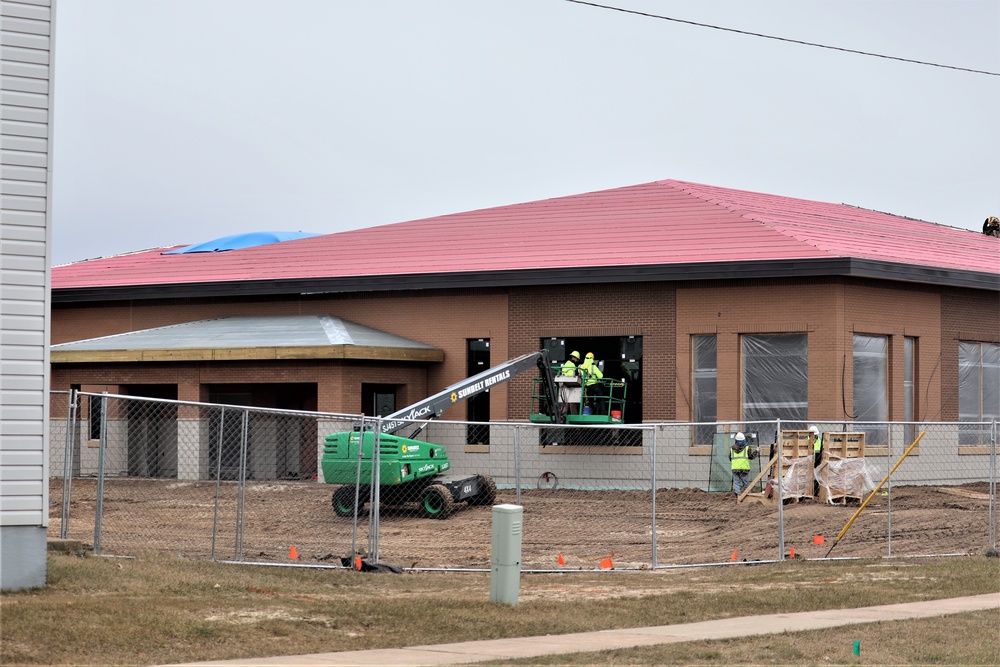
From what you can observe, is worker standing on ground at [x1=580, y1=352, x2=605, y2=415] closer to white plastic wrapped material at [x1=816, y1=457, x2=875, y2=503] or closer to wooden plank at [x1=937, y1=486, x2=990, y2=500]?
white plastic wrapped material at [x1=816, y1=457, x2=875, y2=503]

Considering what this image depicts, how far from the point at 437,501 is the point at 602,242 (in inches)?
464

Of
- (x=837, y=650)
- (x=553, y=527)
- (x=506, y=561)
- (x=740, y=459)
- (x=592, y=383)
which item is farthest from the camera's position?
(x=592, y=383)

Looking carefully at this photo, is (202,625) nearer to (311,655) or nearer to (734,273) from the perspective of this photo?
(311,655)

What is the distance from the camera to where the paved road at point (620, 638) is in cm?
1103

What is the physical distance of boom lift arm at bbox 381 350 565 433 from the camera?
28.3m

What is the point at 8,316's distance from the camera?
517 inches

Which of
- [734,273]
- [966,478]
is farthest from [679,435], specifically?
[966,478]

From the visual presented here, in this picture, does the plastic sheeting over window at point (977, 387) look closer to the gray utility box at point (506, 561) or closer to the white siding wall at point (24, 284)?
the gray utility box at point (506, 561)

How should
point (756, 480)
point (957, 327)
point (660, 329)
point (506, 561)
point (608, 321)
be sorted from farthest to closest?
point (957, 327) < point (608, 321) < point (660, 329) < point (756, 480) < point (506, 561)

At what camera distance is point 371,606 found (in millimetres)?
13508

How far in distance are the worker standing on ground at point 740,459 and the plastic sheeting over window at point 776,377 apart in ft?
8.11

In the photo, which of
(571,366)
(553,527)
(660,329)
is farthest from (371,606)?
(660,329)

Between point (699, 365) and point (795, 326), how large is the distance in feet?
8.54

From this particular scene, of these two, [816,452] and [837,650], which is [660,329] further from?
[837,650]
